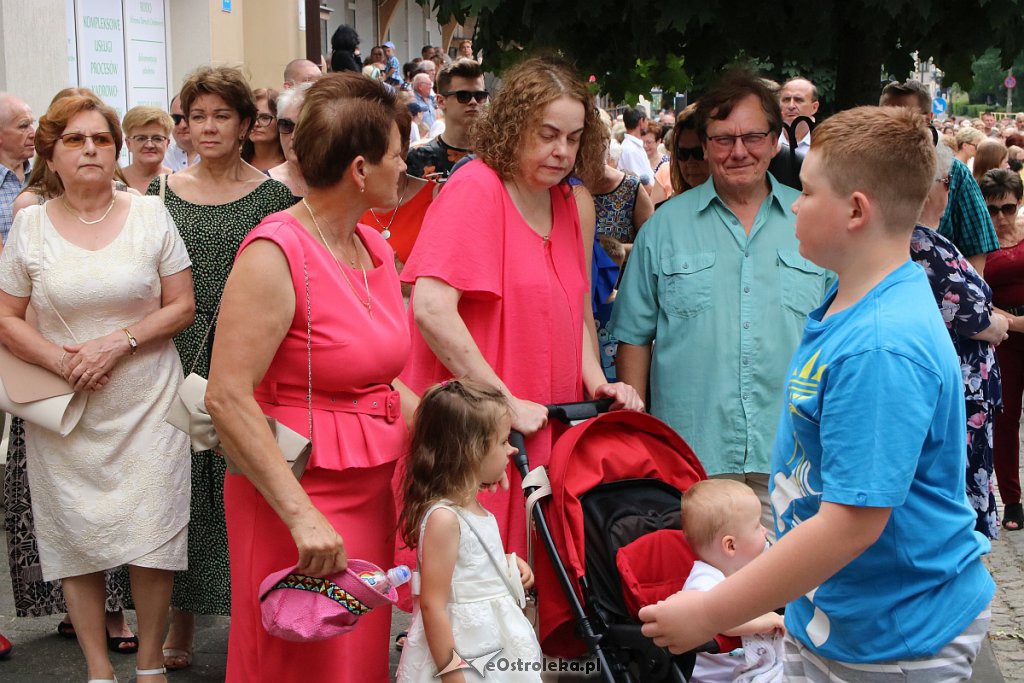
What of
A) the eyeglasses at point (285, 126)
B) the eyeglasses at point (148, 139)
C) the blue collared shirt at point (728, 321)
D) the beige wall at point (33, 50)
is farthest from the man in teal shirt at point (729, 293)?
the beige wall at point (33, 50)

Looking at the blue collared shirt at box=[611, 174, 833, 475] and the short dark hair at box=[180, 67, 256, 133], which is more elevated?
the short dark hair at box=[180, 67, 256, 133]

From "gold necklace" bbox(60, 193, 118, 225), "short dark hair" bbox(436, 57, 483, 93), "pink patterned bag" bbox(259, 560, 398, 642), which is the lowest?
"pink patterned bag" bbox(259, 560, 398, 642)

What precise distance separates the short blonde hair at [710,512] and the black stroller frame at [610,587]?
10.6 inches

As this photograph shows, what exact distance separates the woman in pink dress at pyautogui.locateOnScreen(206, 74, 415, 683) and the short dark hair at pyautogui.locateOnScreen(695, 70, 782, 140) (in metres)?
1.54

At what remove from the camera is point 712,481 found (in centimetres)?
348

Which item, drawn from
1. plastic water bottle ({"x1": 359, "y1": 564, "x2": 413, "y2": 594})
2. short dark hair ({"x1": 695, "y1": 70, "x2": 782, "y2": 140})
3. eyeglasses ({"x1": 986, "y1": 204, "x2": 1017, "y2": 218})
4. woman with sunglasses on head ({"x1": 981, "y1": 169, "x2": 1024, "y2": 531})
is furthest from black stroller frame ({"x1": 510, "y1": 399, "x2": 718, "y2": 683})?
eyeglasses ({"x1": 986, "y1": 204, "x2": 1017, "y2": 218})

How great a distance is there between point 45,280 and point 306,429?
5.72ft

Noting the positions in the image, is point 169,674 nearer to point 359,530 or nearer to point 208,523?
point 208,523

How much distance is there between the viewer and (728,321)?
4.16m

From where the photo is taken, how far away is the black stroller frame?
3369 millimetres

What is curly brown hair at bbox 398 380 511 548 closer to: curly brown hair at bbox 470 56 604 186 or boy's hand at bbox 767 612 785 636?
boy's hand at bbox 767 612 785 636

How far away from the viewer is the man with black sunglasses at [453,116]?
6.10 m

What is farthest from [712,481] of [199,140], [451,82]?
[451,82]

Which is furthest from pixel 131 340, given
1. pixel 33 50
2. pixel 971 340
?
pixel 33 50
